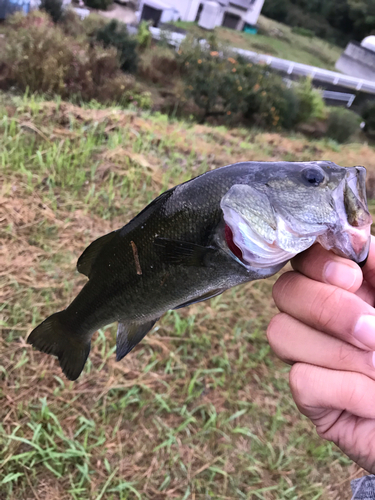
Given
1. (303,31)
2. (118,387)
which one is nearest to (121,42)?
(118,387)

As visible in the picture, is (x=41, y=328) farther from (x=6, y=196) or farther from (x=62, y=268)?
(x=6, y=196)

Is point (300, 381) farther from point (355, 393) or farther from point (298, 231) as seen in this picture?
point (298, 231)

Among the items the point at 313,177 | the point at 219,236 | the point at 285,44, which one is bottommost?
the point at 219,236

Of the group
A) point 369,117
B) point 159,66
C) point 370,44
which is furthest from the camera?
point 370,44

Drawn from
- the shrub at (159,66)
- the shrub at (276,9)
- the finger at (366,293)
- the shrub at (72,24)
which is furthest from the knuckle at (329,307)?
the shrub at (276,9)

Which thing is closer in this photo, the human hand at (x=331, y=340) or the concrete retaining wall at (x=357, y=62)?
the human hand at (x=331, y=340)

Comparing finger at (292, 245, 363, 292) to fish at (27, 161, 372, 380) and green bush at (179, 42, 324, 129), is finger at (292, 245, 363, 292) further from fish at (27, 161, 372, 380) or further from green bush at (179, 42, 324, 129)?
green bush at (179, 42, 324, 129)

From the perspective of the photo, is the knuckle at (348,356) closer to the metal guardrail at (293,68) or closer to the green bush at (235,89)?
the green bush at (235,89)
